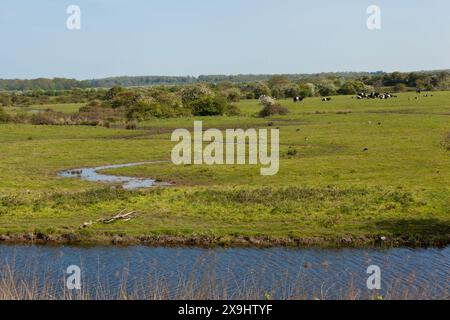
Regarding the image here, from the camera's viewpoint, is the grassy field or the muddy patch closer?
the grassy field

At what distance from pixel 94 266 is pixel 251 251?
6849 mm

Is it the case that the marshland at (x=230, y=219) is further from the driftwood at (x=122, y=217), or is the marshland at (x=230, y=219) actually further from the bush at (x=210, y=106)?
the bush at (x=210, y=106)

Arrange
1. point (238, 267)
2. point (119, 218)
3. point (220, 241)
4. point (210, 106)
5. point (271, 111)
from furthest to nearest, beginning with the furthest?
point (210, 106) < point (271, 111) < point (119, 218) < point (220, 241) < point (238, 267)

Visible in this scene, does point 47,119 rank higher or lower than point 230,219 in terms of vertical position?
higher

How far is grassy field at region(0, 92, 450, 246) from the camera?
28406 millimetres

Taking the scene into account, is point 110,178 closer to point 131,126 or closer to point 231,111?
point 131,126

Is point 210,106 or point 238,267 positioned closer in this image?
point 238,267

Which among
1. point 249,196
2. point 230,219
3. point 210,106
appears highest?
point 210,106

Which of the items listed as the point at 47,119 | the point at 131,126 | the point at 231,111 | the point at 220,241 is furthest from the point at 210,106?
the point at 220,241

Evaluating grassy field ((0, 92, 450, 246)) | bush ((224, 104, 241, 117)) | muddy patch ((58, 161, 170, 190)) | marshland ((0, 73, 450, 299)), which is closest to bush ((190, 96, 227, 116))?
bush ((224, 104, 241, 117))

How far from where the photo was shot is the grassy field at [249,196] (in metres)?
28.4

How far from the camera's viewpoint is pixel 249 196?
3428cm

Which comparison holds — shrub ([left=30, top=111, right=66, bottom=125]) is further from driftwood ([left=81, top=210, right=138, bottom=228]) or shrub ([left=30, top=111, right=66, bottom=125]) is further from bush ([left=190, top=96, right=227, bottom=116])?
driftwood ([left=81, top=210, right=138, bottom=228])

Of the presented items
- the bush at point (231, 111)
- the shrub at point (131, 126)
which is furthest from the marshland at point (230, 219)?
the bush at point (231, 111)
